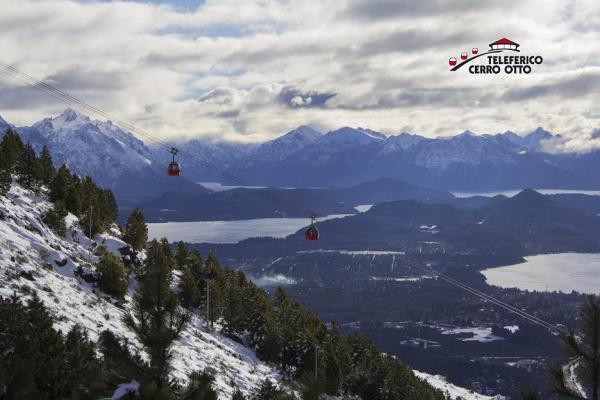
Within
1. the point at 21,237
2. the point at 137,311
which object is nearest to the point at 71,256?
the point at 21,237

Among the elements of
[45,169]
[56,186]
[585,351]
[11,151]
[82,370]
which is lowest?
[82,370]

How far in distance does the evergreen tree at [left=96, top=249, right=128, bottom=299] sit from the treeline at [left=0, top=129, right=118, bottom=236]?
27.8 ft

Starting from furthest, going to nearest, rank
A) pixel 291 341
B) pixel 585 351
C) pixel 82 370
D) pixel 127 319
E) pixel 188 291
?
pixel 188 291, pixel 291 341, pixel 82 370, pixel 127 319, pixel 585 351

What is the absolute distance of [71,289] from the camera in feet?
154

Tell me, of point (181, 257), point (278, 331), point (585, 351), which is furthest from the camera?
point (181, 257)

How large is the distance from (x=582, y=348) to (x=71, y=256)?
160 feet

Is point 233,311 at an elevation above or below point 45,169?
below

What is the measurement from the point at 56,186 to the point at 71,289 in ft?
87.3

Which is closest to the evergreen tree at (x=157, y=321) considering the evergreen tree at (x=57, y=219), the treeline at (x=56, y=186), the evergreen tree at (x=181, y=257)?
the evergreen tree at (x=57, y=219)

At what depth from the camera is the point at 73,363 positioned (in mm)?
25953

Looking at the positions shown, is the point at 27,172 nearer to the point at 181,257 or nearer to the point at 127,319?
the point at 181,257

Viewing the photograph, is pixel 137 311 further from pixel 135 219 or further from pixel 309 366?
pixel 135 219

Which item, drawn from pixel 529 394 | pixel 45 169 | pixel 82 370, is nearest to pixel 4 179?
pixel 45 169

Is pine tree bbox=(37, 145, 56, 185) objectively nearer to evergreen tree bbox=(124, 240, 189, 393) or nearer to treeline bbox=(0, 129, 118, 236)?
treeline bbox=(0, 129, 118, 236)
